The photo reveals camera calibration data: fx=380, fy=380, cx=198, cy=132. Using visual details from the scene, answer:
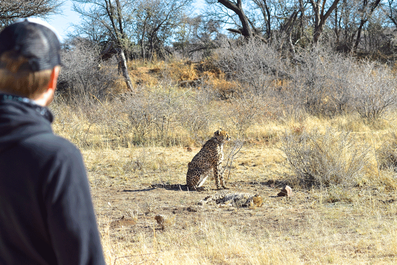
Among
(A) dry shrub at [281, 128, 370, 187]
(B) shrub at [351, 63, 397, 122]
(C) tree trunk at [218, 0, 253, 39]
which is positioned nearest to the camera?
(A) dry shrub at [281, 128, 370, 187]

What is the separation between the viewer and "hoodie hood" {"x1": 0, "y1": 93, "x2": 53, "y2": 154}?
0.93 metres

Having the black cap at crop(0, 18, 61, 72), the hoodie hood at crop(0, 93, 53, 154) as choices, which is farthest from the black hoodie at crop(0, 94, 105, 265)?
the black cap at crop(0, 18, 61, 72)

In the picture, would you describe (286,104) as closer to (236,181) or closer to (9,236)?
(236,181)

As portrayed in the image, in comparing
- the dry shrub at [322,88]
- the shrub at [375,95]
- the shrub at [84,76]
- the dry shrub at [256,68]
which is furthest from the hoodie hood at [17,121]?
the shrub at [84,76]

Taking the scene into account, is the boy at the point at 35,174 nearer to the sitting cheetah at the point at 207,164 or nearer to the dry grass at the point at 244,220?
the dry grass at the point at 244,220

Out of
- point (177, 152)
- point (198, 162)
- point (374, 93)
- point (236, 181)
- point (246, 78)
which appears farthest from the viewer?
point (246, 78)

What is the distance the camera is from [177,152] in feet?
28.4

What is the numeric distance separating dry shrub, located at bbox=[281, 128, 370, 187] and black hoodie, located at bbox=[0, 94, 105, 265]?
5.13 metres

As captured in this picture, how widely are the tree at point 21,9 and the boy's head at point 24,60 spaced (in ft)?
39.9

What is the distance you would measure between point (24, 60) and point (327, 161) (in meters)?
5.49

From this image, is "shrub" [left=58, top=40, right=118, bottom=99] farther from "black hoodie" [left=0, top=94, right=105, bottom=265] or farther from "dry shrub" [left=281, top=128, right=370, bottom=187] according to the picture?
"black hoodie" [left=0, top=94, right=105, bottom=265]

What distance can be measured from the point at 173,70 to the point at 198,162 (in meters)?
14.2

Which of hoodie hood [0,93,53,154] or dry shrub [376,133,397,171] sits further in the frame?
dry shrub [376,133,397,171]

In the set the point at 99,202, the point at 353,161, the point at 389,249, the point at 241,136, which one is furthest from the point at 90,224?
the point at 241,136
